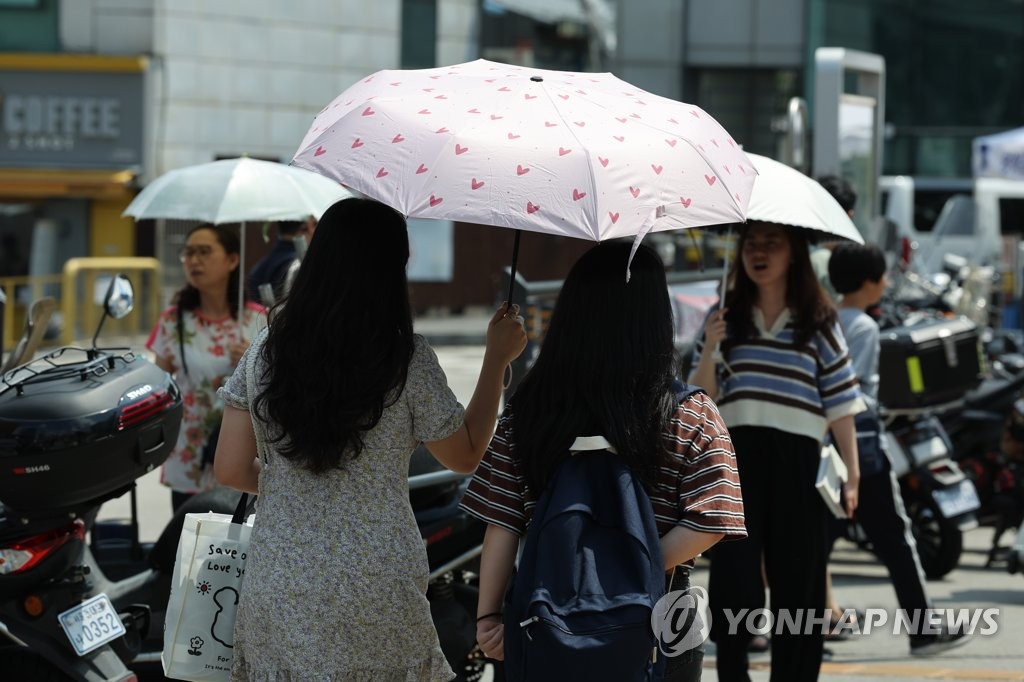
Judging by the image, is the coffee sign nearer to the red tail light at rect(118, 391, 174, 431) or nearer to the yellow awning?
Answer: the yellow awning

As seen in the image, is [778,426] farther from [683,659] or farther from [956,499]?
[956,499]

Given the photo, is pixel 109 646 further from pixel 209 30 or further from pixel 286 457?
pixel 209 30

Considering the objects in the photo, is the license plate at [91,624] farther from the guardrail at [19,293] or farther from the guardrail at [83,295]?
the guardrail at [19,293]

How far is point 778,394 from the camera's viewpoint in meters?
4.92

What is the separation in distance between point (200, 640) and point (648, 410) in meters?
1.12

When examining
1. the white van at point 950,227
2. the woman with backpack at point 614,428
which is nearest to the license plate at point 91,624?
the woman with backpack at point 614,428

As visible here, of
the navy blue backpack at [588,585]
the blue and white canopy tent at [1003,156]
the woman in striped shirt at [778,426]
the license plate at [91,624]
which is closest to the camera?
the navy blue backpack at [588,585]

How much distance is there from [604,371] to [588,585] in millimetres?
460

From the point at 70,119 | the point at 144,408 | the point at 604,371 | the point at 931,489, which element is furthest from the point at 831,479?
the point at 70,119

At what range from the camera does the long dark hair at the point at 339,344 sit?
10.2ft

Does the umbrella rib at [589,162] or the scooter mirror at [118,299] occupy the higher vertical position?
the umbrella rib at [589,162]

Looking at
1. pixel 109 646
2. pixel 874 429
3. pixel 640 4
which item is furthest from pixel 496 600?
pixel 640 4

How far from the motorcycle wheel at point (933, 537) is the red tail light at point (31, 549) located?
4.63 m

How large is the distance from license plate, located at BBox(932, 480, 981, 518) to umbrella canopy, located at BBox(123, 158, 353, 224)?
11.3 ft
